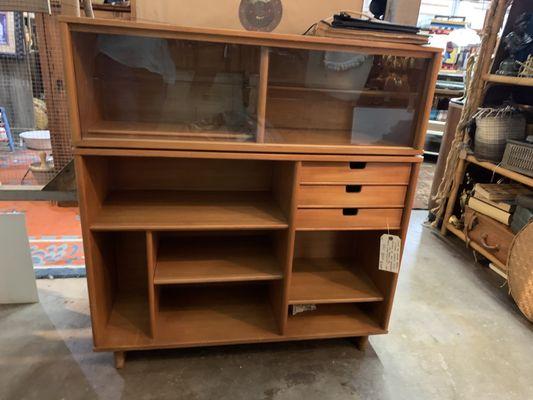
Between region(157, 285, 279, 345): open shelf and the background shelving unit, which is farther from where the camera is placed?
the background shelving unit

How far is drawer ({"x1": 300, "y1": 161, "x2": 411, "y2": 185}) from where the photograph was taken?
1.40 meters

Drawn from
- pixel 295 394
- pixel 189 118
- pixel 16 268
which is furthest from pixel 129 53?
pixel 295 394

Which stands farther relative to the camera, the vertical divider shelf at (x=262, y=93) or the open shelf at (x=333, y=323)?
the open shelf at (x=333, y=323)

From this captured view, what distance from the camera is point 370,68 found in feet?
4.75

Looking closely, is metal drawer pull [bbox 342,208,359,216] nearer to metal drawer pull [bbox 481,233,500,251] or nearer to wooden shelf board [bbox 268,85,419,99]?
wooden shelf board [bbox 268,85,419,99]

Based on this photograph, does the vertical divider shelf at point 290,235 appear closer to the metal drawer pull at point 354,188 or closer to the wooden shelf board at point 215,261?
the wooden shelf board at point 215,261

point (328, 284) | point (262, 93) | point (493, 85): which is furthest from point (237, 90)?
point (493, 85)

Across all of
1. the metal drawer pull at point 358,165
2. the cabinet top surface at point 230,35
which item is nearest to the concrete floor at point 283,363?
the metal drawer pull at point 358,165

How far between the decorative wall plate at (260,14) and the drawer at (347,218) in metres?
0.75

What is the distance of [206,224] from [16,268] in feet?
3.53

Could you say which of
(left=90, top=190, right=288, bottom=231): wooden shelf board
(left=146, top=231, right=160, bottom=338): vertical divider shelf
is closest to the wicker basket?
Result: (left=90, top=190, right=288, bottom=231): wooden shelf board

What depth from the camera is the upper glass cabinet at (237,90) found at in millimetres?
1257

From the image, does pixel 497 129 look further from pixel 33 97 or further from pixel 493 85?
pixel 33 97

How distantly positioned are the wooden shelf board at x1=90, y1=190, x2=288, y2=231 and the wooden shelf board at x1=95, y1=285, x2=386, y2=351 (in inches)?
18.9
